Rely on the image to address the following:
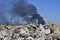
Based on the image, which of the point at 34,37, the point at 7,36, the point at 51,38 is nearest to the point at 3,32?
the point at 7,36

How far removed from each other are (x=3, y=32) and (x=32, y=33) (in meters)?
0.82

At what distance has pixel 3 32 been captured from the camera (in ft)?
19.0

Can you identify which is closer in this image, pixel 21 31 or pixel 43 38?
pixel 43 38

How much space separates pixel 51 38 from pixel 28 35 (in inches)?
23.7

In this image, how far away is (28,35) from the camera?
17.9ft

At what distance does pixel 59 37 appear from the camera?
5488mm

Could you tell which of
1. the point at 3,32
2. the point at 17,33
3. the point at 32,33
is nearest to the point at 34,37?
the point at 32,33

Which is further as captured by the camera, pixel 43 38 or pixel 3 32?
pixel 3 32

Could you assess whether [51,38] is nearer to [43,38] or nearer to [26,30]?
[43,38]

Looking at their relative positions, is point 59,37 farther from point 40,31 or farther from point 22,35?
point 22,35

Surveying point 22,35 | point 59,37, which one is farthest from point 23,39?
point 59,37

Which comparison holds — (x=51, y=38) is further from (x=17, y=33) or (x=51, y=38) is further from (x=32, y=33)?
(x=17, y=33)

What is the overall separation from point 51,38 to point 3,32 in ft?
4.41

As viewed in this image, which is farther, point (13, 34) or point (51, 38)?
point (13, 34)
